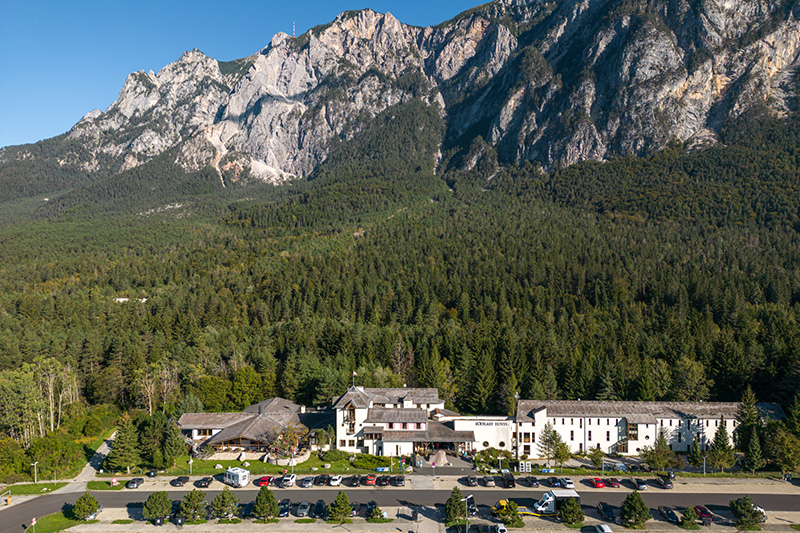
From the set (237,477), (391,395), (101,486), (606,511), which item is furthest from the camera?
(391,395)

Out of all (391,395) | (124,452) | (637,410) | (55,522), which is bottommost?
(55,522)

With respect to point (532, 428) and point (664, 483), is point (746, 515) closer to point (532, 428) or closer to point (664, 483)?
point (664, 483)

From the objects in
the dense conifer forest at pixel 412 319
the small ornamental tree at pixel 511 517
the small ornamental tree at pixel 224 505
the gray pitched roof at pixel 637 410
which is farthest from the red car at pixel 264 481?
the gray pitched roof at pixel 637 410

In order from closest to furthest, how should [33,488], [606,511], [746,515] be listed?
[746,515], [606,511], [33,488]

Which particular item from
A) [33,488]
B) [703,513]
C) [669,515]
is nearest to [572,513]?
[669,515]

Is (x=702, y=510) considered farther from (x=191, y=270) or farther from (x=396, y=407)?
(x=191, y=270)

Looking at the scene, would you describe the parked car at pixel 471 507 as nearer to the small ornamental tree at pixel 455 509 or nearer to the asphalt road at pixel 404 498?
the asphalt road at pixel 404 498

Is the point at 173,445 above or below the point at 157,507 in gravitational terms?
above
